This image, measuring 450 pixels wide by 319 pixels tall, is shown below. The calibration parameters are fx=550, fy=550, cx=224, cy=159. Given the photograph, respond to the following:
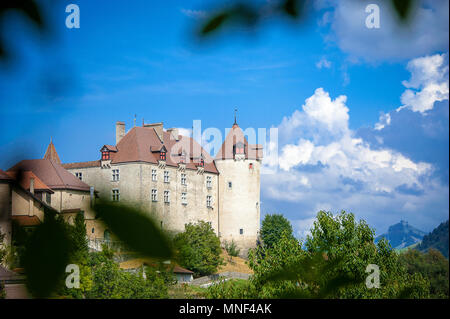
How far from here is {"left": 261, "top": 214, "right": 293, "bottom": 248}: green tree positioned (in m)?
58.1

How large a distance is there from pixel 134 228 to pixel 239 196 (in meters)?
52.7

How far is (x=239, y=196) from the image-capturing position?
53656mm

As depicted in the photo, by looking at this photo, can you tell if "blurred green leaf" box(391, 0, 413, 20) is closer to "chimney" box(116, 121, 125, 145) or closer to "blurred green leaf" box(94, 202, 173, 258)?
"blurred green leaf" box(94, 202, 173, 258)

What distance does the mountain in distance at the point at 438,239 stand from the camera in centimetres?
12312

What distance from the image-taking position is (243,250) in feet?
177

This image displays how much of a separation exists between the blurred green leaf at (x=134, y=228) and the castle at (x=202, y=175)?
1816 inches

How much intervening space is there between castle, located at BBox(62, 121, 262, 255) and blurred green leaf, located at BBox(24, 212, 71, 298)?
45976 millimetres

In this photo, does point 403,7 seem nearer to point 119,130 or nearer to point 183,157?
point 183,157

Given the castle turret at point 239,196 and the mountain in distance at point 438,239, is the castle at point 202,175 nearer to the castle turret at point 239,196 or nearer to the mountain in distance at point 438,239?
the castle turret at point 239,196

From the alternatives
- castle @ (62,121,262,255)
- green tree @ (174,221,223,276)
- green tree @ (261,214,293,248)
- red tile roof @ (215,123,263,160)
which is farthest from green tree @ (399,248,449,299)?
green tree @ (174,221,223,276)
